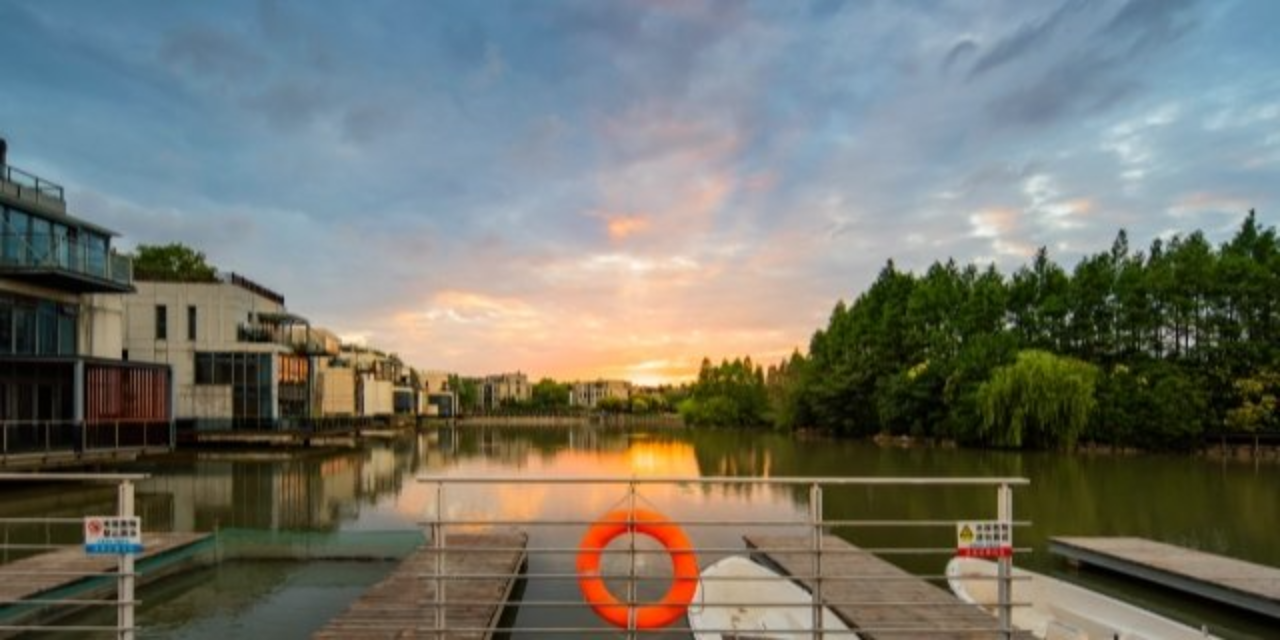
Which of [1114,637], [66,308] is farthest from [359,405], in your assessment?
[1114,637]

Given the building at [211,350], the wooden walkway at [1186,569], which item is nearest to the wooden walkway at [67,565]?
the wooden walkway at [1186,569]

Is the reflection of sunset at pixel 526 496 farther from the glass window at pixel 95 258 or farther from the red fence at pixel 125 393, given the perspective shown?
the glass window at pixel 95 258

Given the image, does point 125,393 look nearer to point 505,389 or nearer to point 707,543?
point 707,543

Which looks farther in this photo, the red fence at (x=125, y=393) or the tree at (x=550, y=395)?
the tree at (x=550, y=395)

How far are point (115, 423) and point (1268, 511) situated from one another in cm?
2797

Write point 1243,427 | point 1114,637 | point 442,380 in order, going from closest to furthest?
1. point 1114,637
2. point 1243,427
3. point 442,380

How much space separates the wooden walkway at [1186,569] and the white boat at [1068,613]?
66.3 inches

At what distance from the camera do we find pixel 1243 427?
119 ft

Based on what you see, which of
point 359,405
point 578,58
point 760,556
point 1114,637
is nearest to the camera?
point 1114,637

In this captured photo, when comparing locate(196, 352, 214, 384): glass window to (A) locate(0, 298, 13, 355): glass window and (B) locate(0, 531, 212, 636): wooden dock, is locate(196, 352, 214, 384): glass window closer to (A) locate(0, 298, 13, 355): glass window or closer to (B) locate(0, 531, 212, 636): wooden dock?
(A) locate(0, 298, 13, 355): glass window

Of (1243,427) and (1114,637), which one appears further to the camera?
(1243,427)

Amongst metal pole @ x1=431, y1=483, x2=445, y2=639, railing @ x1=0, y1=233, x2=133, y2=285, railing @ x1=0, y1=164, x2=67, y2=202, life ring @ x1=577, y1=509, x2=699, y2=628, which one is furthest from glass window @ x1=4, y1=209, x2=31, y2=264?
life ring @ x1=577, y1=509, x2=699, y2=628

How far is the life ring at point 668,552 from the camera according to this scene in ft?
17.1

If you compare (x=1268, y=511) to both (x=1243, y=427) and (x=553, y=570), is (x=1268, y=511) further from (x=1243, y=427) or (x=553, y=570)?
(x=1243, y=427)
